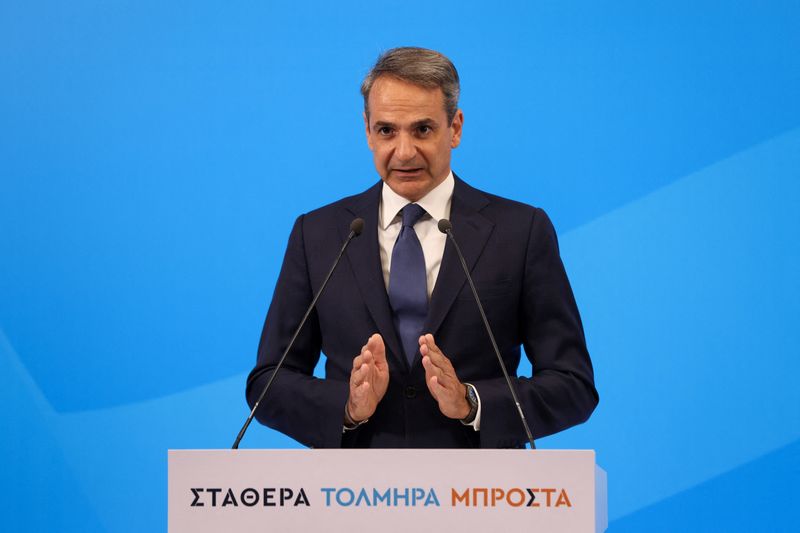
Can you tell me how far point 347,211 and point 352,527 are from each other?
A: 3.00 ft

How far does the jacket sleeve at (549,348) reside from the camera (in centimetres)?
200

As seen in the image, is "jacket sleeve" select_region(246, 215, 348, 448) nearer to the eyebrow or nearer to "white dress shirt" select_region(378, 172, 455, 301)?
Answer: "white dress shirt" select_region(378, 172, 455, 301)

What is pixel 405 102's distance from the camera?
83.4 inches

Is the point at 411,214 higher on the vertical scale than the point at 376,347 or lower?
higher

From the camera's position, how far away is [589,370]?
2146 mm

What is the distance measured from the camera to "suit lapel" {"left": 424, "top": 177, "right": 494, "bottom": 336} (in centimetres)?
206

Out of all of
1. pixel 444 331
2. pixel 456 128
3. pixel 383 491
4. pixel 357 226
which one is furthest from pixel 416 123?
pixel 383 491

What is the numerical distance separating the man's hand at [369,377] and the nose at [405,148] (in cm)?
46

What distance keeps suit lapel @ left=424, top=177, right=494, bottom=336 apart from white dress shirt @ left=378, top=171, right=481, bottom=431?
0.03 m

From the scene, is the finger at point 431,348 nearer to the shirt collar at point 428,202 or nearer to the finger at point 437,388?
the finger at point 437,388

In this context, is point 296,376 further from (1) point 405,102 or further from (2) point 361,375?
(1) point 405,102

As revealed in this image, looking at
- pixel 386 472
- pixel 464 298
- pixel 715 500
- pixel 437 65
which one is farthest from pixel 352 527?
pixel 715 500

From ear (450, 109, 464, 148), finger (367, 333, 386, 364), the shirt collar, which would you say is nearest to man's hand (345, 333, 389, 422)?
finger (367, 333, 386, 364)

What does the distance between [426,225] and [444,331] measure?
0.25 meters
